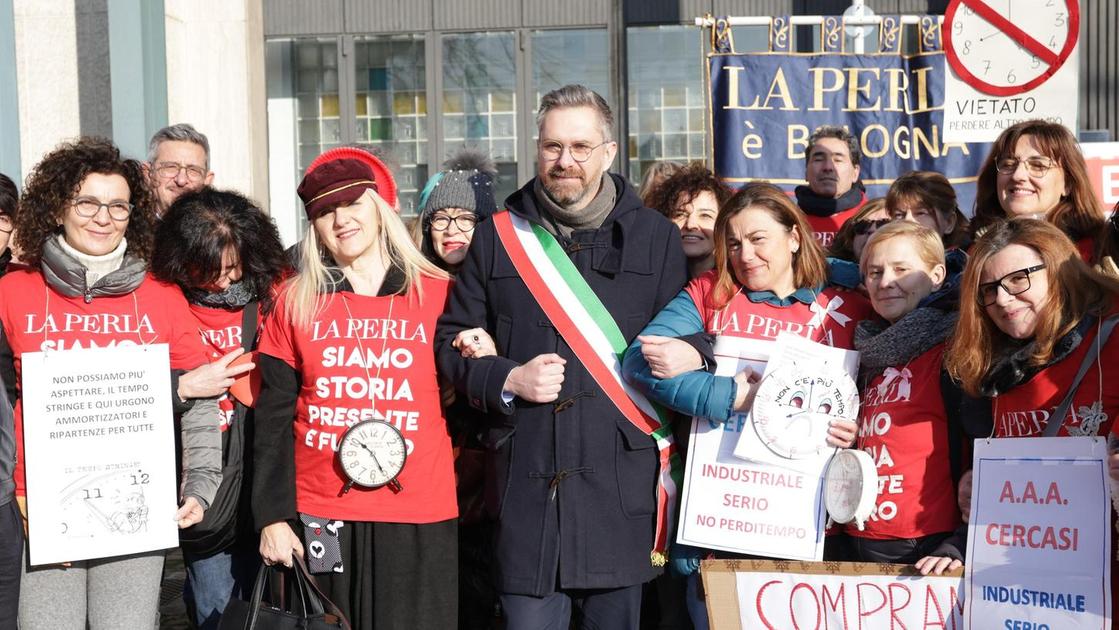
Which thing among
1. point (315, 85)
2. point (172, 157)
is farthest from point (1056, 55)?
point (315, 85)

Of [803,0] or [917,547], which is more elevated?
[803,0]

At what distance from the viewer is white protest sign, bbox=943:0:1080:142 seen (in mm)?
5734

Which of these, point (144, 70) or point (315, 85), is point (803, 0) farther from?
point (144, 70)

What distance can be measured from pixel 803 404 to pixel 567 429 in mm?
706

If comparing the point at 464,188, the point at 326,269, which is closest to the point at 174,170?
the point at 464,188

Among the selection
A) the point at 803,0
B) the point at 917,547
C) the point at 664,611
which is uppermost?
the point at 803,0

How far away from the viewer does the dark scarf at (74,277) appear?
3613 millimetres

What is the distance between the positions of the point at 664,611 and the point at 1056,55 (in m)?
3.55

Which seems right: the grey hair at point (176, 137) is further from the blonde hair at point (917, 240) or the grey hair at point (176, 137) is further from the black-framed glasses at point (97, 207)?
the blonde hair at point (917, 240)

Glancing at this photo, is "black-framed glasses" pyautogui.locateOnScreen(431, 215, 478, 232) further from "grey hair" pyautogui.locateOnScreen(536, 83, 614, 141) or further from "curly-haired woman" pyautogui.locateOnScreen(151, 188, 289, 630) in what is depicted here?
"grey hair" pyautogui.locateOnScreen(536, 83, 614, 141)

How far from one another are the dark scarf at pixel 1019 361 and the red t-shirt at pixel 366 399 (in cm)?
164

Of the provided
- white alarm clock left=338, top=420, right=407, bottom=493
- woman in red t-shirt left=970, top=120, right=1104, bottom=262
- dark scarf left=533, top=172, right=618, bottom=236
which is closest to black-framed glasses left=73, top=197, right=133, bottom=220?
white alarm clock left=338, top=420, right=407, bottom=493

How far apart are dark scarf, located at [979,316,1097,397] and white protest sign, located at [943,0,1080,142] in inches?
119

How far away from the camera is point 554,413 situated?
355cm
